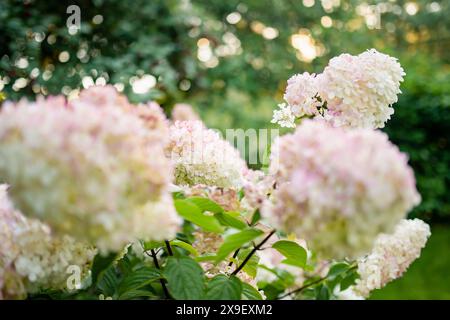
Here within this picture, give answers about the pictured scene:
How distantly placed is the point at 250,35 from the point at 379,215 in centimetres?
593

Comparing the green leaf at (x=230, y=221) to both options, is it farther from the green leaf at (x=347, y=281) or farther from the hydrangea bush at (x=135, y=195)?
the green leaf at (x=347, y=281)

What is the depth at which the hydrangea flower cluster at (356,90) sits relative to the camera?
1.27 m

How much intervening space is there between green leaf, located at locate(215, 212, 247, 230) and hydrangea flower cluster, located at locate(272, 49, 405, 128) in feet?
1.08

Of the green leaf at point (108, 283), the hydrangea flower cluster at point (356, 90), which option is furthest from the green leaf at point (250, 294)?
the hydrangea flower cluster at point (356, 90)

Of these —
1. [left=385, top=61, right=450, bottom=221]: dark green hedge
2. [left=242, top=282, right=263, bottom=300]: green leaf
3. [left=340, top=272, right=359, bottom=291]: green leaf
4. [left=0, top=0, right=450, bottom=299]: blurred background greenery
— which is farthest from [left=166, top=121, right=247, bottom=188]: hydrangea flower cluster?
[left=385, top=61, right=450, bottom=221]: dark green hedge

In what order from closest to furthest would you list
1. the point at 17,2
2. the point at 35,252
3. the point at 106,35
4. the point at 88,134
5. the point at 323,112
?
the point at 88,134
the point at 35,252
the point at 323,112
the point at 17,2
the point at 106,35

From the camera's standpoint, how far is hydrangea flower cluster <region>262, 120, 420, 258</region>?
2.54ft

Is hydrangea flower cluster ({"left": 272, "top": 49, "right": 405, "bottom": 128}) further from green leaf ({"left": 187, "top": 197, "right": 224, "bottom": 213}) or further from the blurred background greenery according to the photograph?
the blurred background greenery

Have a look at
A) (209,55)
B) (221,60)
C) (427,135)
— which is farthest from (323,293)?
(427,135)

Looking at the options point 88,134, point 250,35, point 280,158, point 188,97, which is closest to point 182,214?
point 280,158

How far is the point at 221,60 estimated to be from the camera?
5.84 metres

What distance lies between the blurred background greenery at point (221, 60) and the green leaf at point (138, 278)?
66.1 inches

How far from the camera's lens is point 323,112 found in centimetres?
134
